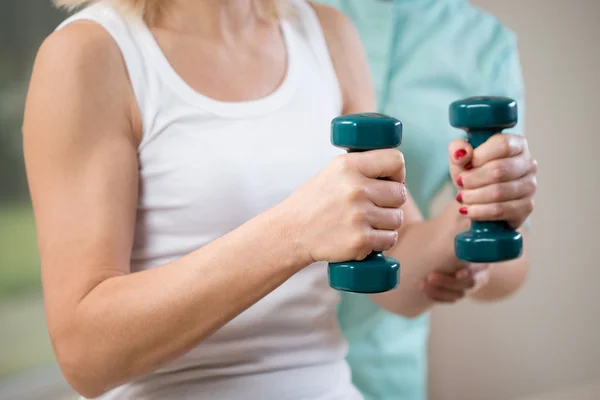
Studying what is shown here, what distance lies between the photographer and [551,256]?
1.59 m

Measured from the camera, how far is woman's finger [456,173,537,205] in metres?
0.75

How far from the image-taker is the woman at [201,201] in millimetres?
605

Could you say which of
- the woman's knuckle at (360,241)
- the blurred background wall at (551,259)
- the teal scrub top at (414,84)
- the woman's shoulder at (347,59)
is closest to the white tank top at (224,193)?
the woman's shoulder at (347,59)

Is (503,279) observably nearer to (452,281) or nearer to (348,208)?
(452,281)

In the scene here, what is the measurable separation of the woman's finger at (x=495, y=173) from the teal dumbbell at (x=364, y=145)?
0.63ft

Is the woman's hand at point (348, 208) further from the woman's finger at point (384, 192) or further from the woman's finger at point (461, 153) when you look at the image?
the woman's finger at point (461, 153)

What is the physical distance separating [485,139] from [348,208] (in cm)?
23

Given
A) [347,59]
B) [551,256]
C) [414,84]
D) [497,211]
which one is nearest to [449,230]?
[497,211]

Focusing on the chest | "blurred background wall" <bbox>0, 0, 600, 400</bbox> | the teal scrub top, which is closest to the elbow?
the chest

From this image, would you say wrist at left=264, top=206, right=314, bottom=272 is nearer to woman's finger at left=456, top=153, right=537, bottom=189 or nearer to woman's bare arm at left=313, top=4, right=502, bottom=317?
woman's finger at left=456, top=153, right=537, bottom=189

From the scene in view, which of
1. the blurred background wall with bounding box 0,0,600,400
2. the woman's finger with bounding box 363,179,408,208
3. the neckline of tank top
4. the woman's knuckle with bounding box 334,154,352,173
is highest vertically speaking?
the neckline of tank top

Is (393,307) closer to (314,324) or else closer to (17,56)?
(314,324)

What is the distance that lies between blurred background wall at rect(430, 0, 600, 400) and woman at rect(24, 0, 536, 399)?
758 millimetres

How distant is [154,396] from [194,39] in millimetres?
394
